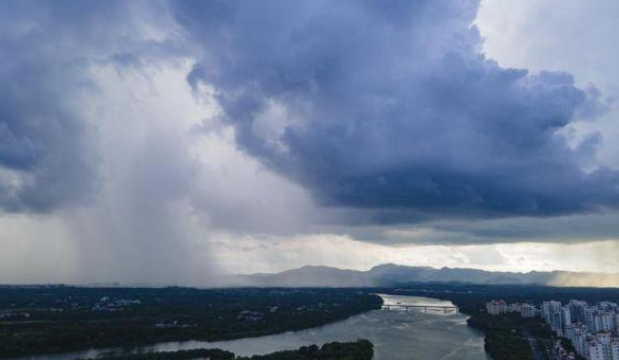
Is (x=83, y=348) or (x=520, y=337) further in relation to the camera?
(x=520, y=337)

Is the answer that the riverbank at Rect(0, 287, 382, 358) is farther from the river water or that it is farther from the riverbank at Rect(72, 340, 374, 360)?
the riverbank at Rect(72, 340, 374, 360)

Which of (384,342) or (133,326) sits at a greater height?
(133,326)

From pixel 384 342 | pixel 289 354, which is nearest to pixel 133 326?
pixel 289 354

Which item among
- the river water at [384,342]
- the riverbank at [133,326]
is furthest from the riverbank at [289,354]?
the riverbank at [133,326]

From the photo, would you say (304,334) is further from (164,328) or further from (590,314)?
(590,314)

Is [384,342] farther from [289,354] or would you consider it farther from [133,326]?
[133,326]

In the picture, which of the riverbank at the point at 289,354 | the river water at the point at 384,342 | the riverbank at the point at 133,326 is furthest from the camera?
the riverbank at the point at 133,326

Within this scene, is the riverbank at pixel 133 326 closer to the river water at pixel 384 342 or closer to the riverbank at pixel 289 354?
the river water at pixel 384 342

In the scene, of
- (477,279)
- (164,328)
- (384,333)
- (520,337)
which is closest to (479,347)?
(520,337)
